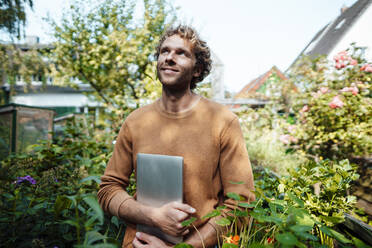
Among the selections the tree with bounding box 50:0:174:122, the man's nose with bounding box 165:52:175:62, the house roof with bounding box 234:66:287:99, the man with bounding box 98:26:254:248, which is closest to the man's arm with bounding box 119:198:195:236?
the man with bounding box 98:26:254:248

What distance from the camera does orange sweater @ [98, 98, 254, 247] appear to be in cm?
107

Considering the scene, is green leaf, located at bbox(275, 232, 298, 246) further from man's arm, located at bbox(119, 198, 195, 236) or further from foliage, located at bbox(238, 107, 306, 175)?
foliage, located at bbox(238, 107, 306, 175)

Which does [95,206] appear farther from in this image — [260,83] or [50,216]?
[260,83]

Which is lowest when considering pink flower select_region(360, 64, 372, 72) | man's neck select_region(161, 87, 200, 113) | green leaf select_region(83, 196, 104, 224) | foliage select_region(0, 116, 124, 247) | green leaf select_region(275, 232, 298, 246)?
foliage select_region(0, 116, 124, 247)

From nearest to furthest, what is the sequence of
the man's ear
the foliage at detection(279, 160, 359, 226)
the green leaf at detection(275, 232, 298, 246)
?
the green leaf at detection(275, 232, 298, 246)
the foliage at detection(279, 160, 359, 226)
the man's ear

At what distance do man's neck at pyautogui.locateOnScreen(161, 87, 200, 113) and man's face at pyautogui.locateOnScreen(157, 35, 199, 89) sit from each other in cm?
4

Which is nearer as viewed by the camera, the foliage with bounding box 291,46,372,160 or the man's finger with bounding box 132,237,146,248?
the man's finger with bounding box 132,237,146,248

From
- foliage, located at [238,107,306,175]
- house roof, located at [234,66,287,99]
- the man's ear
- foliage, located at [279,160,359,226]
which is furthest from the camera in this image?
house roof, located at [234,66,287,99]

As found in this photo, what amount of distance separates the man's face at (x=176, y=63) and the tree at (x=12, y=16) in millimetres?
2157

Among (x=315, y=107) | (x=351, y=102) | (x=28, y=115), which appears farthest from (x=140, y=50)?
(x=351, y=102)

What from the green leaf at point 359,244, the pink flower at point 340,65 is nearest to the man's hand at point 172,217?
the green leaf at point 359,244

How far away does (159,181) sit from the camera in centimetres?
99

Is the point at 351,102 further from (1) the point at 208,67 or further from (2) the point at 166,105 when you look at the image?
(2) the point at 166,105

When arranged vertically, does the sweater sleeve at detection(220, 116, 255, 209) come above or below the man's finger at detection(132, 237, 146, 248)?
above
